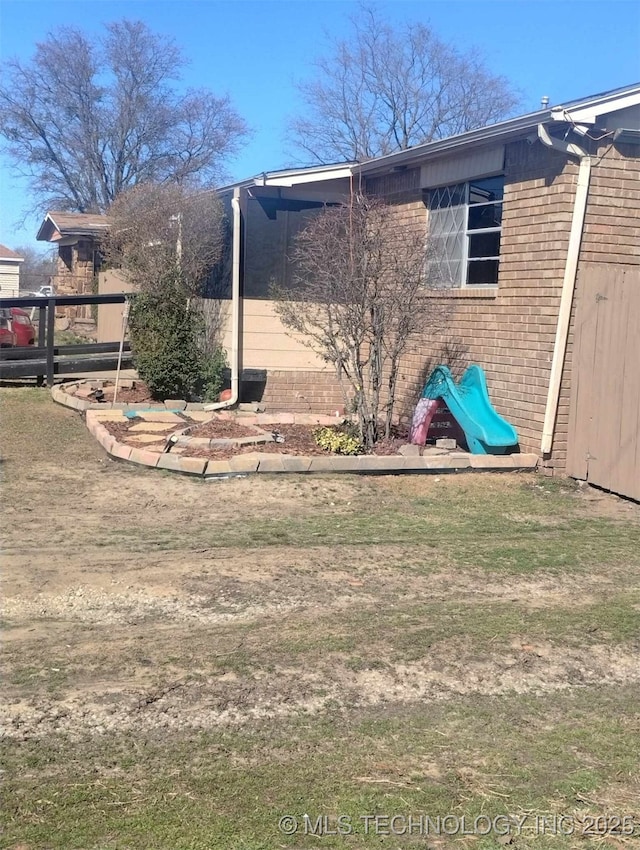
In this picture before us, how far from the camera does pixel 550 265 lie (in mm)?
8180

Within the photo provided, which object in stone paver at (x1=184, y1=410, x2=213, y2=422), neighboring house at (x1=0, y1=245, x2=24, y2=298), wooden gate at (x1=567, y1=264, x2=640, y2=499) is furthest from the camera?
neighboring house at (x1=0, y1=245, x2=24, y2=298)

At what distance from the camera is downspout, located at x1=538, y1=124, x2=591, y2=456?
7812 millimetres

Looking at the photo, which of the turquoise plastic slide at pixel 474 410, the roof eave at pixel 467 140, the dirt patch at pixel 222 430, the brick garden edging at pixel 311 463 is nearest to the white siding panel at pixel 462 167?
the roof eave at pixel 467 140

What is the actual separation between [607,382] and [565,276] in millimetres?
1118

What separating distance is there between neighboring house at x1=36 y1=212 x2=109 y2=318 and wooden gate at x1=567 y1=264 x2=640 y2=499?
16455mm

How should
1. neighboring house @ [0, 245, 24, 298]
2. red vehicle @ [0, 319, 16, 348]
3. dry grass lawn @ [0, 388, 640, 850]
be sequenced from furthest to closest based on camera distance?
neighboring house @ [0, 245, 24, 298] → red vehicle @ [0, 319, 16, 348] → dry grass lawn @ [0, 388, 640, 850]

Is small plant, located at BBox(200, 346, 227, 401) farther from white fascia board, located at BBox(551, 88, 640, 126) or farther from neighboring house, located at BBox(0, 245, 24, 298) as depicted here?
neighboring house, located at BBox(0, 245, 24, 298)

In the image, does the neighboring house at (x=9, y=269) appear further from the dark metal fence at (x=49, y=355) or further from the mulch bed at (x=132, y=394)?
the mulch bed at (x=132, y=394)

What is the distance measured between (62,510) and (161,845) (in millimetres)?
4323

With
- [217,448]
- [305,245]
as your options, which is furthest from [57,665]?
[305,245]

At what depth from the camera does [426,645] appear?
13.8 feet

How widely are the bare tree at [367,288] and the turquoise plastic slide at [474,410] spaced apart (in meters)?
0.54

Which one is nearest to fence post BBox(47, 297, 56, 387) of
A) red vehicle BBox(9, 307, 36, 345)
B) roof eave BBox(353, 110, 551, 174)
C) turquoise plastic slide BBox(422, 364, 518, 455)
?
red vehicle BBox(9, 307, 36, 345)

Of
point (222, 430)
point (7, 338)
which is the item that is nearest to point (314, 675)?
point (222, 430)
